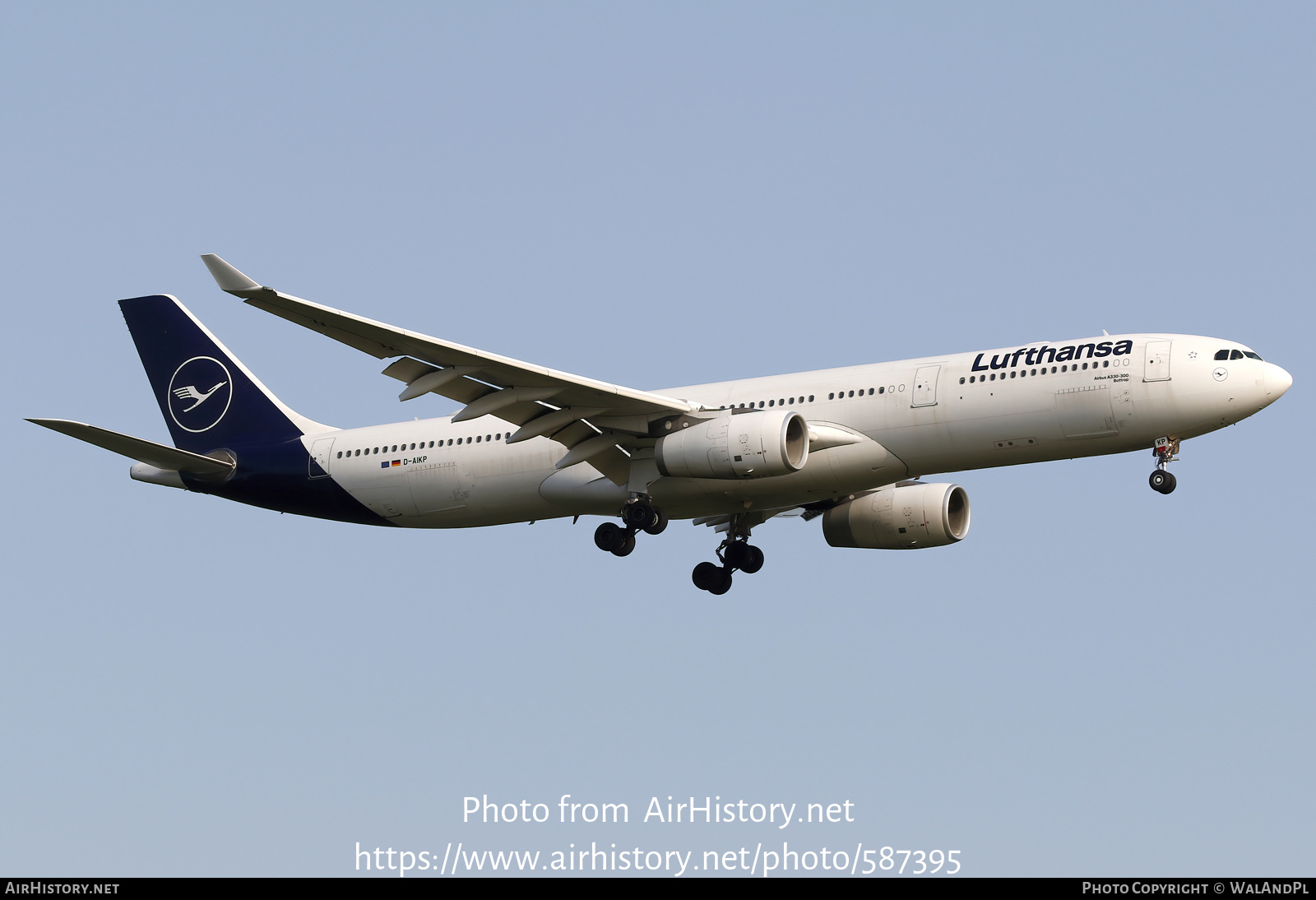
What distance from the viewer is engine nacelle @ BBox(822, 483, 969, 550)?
39.7 meters

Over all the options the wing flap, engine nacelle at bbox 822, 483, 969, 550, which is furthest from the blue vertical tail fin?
engine nacelle at bbox 822, 483, 969, 550

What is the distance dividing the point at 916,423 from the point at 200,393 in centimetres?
1918

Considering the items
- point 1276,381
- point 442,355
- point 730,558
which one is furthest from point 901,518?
point 442,355

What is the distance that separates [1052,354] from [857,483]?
493cm

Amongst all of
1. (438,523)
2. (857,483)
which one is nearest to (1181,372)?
(857,483)

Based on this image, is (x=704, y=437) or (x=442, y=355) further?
(x=704, y=437)

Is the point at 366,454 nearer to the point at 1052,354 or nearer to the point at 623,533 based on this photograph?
the point at 623,533

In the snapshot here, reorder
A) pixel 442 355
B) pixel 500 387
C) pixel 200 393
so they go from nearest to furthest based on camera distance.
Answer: pixel 442 355
pixel 500 387
pixel 200 393

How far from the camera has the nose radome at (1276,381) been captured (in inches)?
A: 1336

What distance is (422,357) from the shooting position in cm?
3406

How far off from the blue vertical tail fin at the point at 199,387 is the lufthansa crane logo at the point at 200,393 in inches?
0.8

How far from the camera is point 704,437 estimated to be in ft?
116

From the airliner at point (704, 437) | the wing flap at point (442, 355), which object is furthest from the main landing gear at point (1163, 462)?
the wing flap at point (442, 355)

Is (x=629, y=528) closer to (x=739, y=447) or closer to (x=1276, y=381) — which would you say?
(x=739, y=447)
